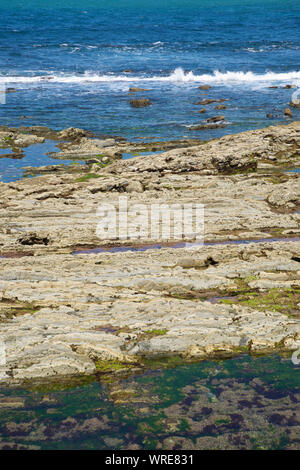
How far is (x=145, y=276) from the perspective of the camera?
18500mm

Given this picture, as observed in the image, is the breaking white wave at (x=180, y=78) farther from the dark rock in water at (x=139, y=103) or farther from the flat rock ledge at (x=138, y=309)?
the flat rock ledge at (x=138, y=309)

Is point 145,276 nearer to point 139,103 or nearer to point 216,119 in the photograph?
point 216,119

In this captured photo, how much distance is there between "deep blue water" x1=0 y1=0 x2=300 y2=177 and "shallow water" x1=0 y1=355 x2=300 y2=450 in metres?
28.9

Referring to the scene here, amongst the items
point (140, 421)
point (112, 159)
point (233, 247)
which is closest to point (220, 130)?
point (112, 159)

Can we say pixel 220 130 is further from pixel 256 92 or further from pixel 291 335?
pixel 291 335

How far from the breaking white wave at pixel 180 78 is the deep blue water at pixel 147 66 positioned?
132 millimetres

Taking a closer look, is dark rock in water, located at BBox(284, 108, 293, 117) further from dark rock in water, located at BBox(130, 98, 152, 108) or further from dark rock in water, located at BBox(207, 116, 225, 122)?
dark rock in water, located at BBox(130, 98, 152, 108)

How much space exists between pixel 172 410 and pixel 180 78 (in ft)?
193

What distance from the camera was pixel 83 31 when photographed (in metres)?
106

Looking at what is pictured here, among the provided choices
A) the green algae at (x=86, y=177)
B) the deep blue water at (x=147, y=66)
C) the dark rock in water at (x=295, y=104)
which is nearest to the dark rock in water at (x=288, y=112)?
the deep blue water at (x=147, y=66)

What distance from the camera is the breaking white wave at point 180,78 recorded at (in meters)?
64.9

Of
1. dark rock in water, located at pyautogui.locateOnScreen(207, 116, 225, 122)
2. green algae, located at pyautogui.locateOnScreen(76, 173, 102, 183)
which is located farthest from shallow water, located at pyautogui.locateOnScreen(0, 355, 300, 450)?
dark rock in water, located at pyautogui.locateOnScreen(207, 116, 225, 122)

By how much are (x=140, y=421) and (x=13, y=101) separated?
158ft

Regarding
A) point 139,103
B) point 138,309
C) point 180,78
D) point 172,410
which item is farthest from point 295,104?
point 172,410
